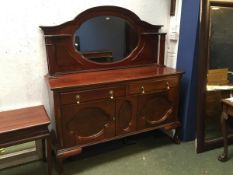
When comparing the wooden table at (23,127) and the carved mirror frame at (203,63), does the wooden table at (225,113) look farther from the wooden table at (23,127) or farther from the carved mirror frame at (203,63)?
the wooden table at (23,127)

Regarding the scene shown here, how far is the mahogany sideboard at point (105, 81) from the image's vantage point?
1764 millimetres

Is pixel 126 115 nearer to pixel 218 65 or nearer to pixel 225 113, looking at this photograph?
pixel 225 113

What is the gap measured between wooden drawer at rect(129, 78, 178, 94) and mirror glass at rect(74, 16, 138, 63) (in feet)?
1.46

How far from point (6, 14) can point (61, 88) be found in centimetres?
81

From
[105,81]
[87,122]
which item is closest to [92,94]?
[105,81]

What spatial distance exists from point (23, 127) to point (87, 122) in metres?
0.53

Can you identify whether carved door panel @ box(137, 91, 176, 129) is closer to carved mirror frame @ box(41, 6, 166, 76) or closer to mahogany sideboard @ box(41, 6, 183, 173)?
mahogany sideboard @ box(41, 6, 183, 173)

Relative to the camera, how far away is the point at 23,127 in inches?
60.6

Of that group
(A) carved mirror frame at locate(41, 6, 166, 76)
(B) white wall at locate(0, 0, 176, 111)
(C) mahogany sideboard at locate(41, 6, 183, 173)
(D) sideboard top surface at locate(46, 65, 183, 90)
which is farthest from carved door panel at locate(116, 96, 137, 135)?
(B) white wall at locate(0, 0, 176, 111)

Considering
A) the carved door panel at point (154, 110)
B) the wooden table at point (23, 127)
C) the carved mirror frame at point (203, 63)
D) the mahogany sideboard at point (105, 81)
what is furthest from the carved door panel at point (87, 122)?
the carved mirror frame at point (203, 63)

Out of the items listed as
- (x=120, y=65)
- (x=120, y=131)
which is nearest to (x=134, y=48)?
(x=120, y=65)

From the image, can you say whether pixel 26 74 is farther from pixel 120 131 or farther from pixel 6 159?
pixel 120 131

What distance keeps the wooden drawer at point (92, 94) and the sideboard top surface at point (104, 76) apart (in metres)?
0.07

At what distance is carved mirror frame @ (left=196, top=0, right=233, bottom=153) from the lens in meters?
1.91
